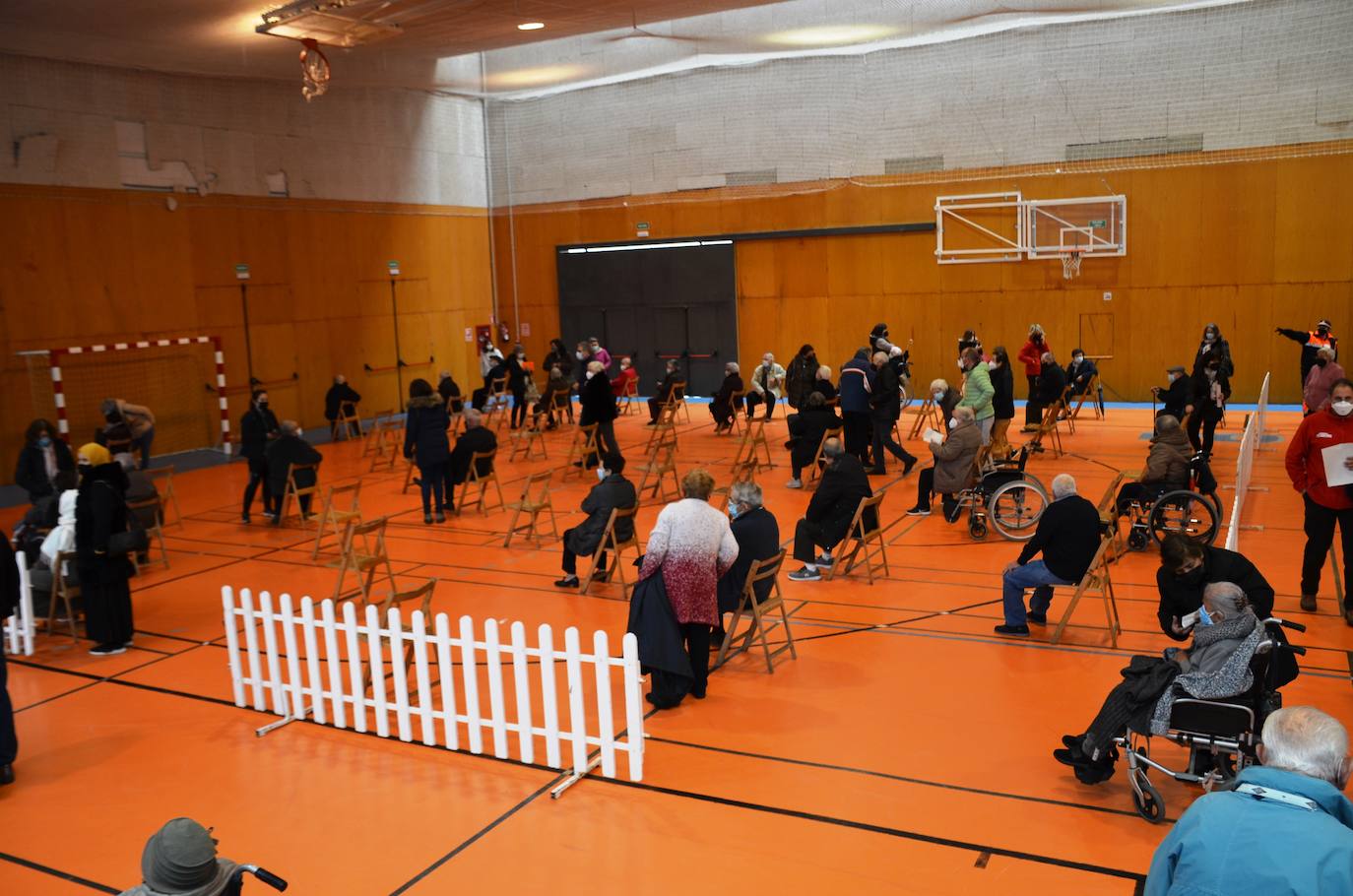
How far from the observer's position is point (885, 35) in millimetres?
19328

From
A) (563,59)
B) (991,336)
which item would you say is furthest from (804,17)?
(991,336)

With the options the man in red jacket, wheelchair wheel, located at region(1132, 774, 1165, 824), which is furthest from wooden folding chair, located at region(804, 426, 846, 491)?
wheelchair wheel, located at region(1132, 774, 1165, 824)

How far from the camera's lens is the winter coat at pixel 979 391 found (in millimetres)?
13656

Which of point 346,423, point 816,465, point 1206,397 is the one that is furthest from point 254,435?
point 1206,397

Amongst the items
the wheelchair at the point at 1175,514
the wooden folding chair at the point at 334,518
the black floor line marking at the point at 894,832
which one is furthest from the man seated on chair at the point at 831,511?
the wooden folding chair at the point at 334,518

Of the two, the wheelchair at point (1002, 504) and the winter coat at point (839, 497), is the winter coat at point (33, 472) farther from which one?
the wheelchair at point (1002, 504)

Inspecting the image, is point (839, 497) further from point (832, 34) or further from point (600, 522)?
point (832, 34)

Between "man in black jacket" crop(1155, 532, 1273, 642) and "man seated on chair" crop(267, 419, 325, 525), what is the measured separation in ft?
32.6

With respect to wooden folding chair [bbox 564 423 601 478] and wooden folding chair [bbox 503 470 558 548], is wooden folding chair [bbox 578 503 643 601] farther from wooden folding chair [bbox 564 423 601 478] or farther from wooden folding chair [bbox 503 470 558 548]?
wooden folding chair [bbox 564 423 601 478]

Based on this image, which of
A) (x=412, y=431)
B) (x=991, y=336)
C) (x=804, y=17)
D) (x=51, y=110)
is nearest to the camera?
(x=412, y=431)

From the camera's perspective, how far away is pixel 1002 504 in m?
11.8

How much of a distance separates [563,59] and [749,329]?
728cm

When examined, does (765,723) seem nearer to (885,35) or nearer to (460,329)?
(885,35)

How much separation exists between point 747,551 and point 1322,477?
4.35 m
